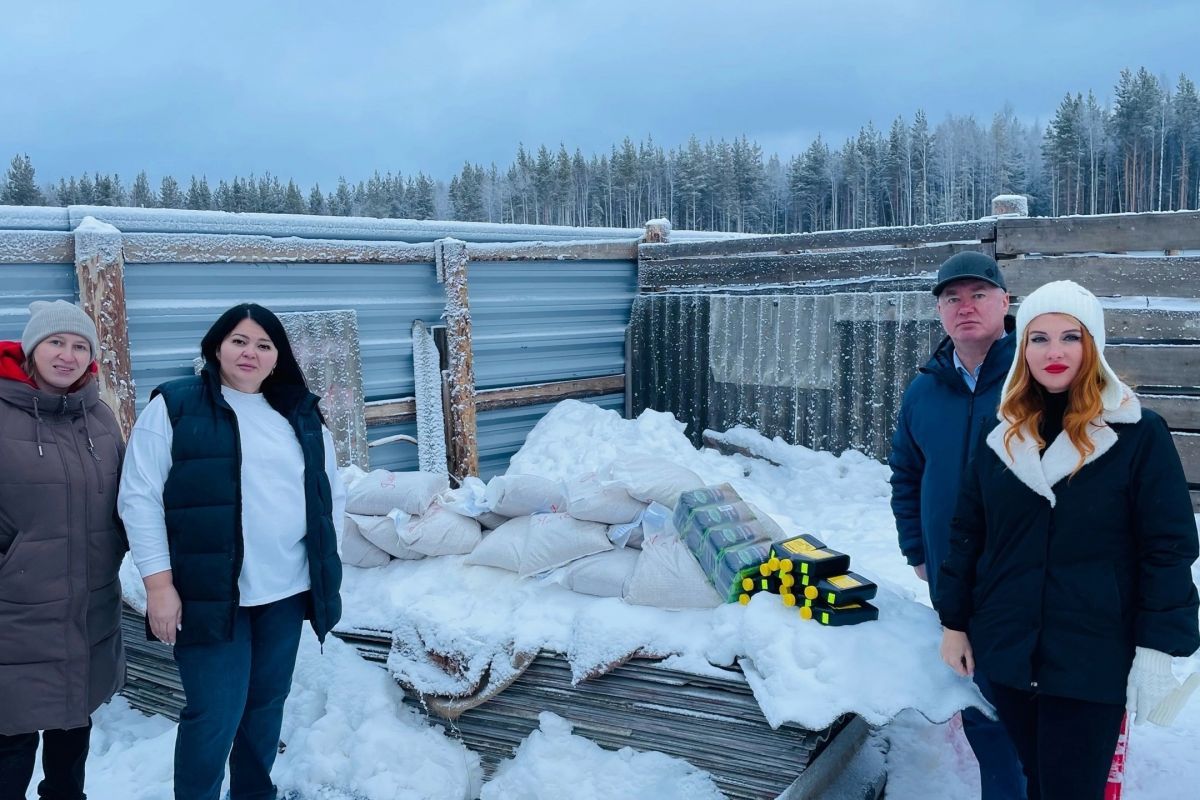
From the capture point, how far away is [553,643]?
10.4 ft

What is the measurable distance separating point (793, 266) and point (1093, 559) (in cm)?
511

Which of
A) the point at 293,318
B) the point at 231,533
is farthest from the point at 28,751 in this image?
the point at 293,318

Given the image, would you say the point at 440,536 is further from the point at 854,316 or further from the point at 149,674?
the point at 854,316

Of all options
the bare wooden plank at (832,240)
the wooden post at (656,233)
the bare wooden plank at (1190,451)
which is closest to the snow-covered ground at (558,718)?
the bare wooden plank at (1190,451)

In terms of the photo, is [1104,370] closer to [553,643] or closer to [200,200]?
[553,643]

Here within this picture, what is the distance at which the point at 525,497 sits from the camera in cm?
389

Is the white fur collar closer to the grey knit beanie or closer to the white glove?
the white glove

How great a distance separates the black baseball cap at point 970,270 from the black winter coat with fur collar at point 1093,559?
27.3 inches

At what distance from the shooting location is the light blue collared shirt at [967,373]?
8.40 feet

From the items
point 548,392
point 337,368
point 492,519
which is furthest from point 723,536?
point 548,392

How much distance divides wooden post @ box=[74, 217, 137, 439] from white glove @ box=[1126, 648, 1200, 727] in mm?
5114

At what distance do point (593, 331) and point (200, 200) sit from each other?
3221cm

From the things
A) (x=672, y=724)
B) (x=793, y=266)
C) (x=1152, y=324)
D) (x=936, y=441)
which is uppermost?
(x=793, y=266)

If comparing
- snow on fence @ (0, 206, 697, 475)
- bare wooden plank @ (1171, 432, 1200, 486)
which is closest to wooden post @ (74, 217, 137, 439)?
snow on fence @ (0, 206, 697, 475)
